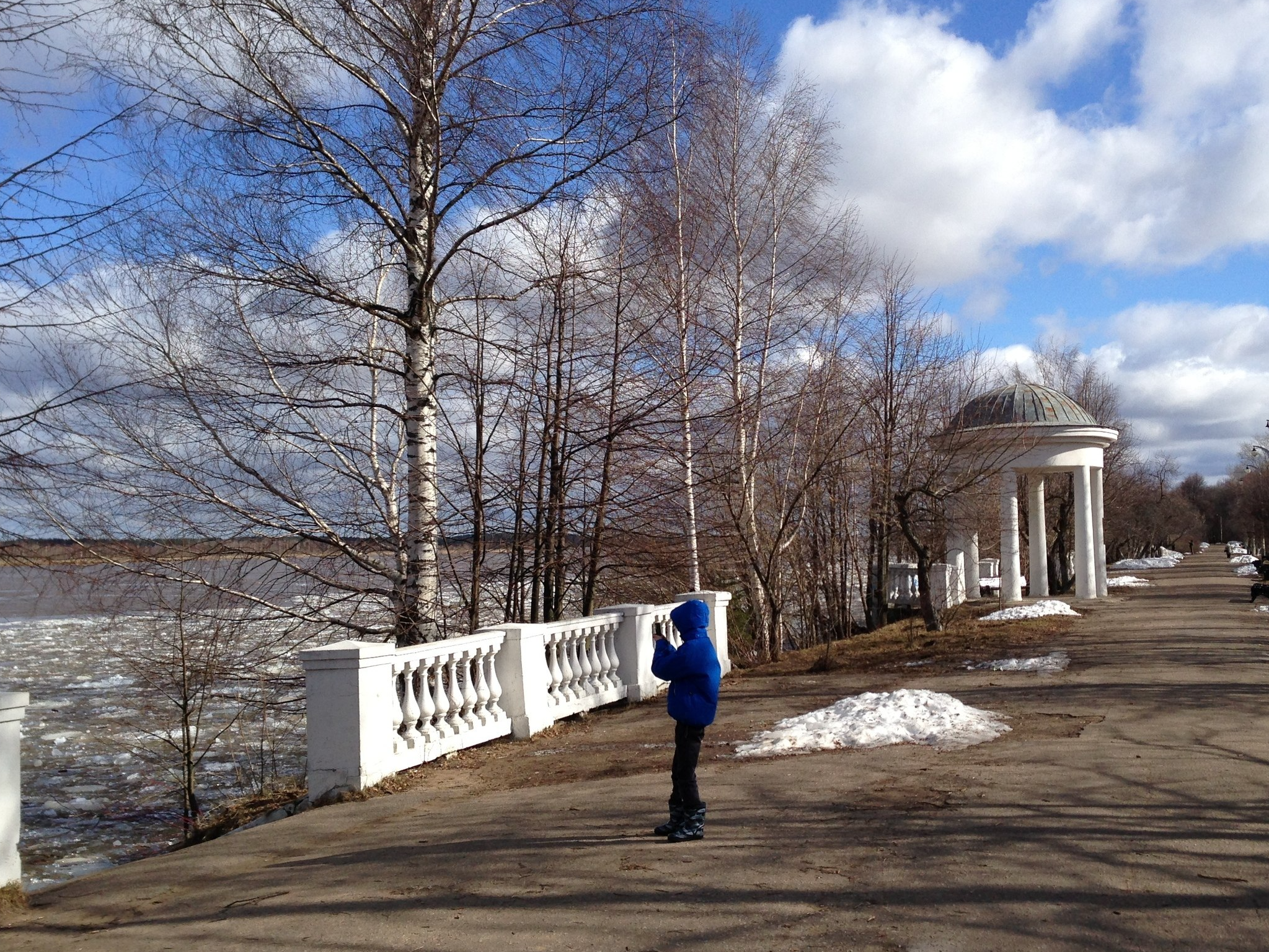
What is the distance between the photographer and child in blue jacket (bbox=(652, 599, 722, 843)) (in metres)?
5.96

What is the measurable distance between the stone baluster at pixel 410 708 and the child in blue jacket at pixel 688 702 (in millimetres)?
3118

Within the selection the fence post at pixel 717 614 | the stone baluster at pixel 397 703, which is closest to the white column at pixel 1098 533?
the fence post at pixel 717 614

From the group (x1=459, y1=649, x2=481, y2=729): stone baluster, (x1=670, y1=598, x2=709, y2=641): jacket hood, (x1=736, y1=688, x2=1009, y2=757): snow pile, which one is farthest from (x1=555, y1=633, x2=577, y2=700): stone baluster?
(x1=670, y1=598, x2=709, y2=641): jacket hood

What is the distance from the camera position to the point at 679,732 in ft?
20.2

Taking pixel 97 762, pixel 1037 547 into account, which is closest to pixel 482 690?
pixel 97 762

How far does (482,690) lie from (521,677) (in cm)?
50

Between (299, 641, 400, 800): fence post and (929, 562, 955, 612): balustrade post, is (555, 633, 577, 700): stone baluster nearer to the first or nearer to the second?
(299, 641, 400, 800): fence post

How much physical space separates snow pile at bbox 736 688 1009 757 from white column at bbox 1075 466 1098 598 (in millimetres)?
21507

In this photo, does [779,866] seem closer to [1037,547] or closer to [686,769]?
[686,769]

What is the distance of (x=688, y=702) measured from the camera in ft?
20.2

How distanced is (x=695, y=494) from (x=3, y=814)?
38.8 ft

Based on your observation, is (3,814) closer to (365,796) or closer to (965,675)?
(365,796)

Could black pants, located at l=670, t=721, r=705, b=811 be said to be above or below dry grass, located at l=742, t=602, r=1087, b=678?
above

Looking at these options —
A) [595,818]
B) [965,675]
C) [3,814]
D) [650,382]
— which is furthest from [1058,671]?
[3,814]
